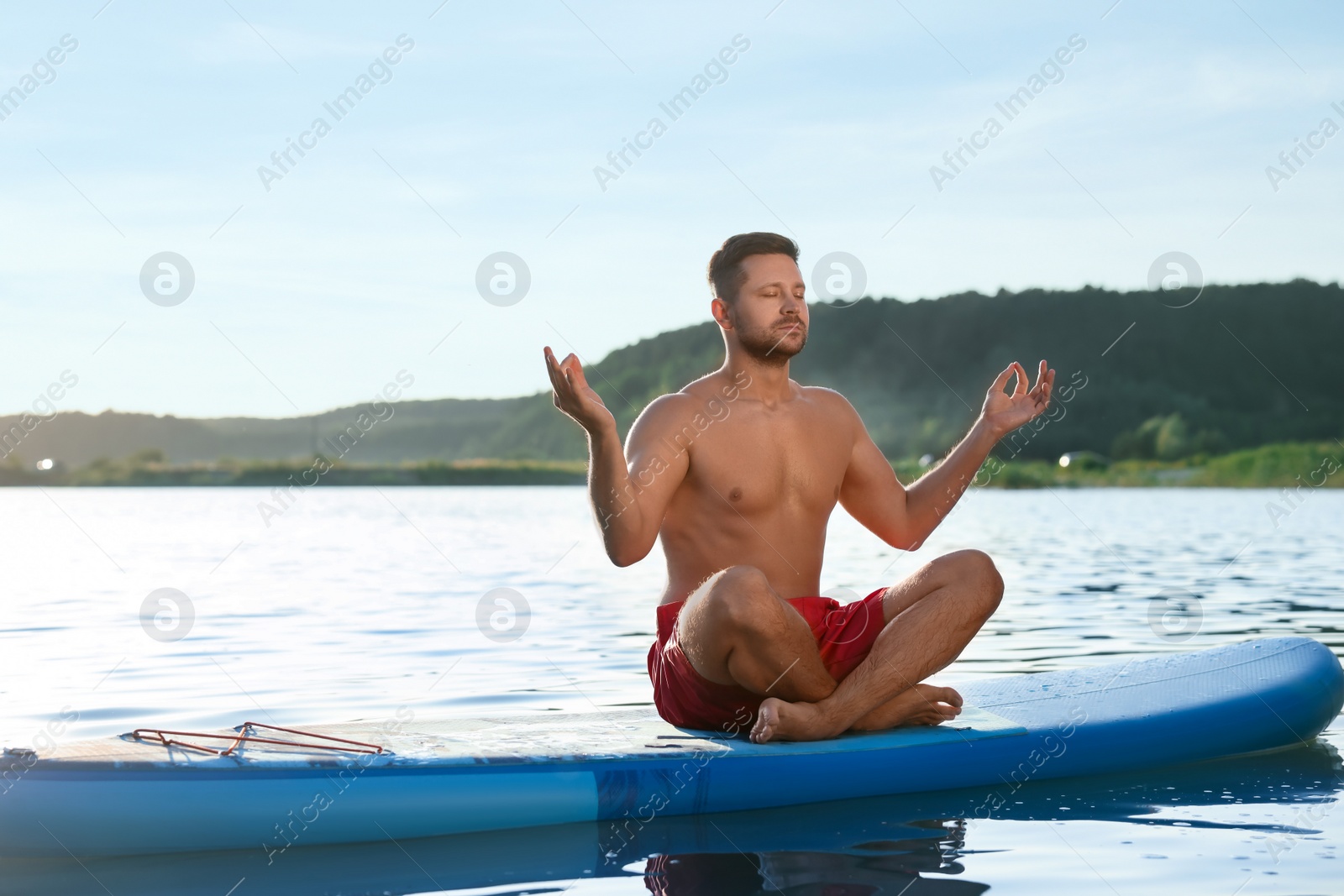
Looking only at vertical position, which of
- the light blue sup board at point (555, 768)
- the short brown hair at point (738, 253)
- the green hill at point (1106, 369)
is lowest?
the light blue sup board at point (555, 768)

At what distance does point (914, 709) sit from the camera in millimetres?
4527

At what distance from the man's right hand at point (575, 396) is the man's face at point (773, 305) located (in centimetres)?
85

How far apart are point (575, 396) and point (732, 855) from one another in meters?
1.45

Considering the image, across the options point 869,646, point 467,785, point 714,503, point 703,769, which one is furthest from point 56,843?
A: point 869,646

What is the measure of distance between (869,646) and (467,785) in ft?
4.64

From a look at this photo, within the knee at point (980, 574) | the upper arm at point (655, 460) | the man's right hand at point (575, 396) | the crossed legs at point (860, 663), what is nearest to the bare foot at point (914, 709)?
the crossed legs at point (860, 663)

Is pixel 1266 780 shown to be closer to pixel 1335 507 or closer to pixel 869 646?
pixel 869 646

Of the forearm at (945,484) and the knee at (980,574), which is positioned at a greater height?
the forearm at (945,484)

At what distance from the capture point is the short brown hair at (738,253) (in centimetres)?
445

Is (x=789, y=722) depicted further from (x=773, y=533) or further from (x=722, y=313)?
(x=722, y=313)

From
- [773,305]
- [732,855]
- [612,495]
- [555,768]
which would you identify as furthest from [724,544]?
[732,855]

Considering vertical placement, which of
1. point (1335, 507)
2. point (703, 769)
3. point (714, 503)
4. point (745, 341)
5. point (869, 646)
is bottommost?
point (703, 769)

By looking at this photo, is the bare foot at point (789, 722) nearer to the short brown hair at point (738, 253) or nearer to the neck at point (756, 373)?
the neck at point (756, 373)

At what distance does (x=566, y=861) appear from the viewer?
12.5 feet
